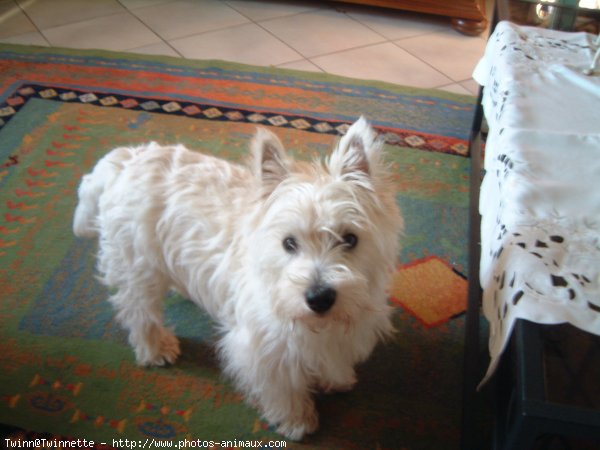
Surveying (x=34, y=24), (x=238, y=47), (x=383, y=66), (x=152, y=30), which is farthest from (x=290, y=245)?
(x=34, y=24)

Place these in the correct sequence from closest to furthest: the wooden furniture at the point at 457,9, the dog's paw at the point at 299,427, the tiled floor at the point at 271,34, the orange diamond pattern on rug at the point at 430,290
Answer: the dog's paw at the point at 299,427, the orange diamond pattern on rug at the point at 430,290, the tiled floor at the point at 271,34, the wooden furniture at the point at 457,9

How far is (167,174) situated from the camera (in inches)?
53.7

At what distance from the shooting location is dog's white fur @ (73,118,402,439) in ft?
3.59

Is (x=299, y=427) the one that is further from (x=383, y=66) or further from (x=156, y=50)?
(x=156, y=50)

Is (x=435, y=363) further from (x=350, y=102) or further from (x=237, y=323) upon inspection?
(x=350, y=102)

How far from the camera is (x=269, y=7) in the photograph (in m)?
3.64

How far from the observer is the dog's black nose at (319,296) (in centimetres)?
104

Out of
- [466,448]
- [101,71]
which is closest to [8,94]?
[101,71]

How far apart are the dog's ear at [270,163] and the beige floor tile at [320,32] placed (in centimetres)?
214

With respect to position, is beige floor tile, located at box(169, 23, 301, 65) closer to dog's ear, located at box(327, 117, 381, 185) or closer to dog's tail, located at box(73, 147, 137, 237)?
dog's tail, located at box(73, 147, 137, 237)

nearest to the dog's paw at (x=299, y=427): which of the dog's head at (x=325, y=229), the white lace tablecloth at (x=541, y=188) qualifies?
the dog's head at (x=325, y=229)

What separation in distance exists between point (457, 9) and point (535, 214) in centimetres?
283

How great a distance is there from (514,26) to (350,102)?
1.14 m

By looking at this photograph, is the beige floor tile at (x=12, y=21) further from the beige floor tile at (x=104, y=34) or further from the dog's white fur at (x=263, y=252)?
the dog's white fur at (x=263, y=252)
